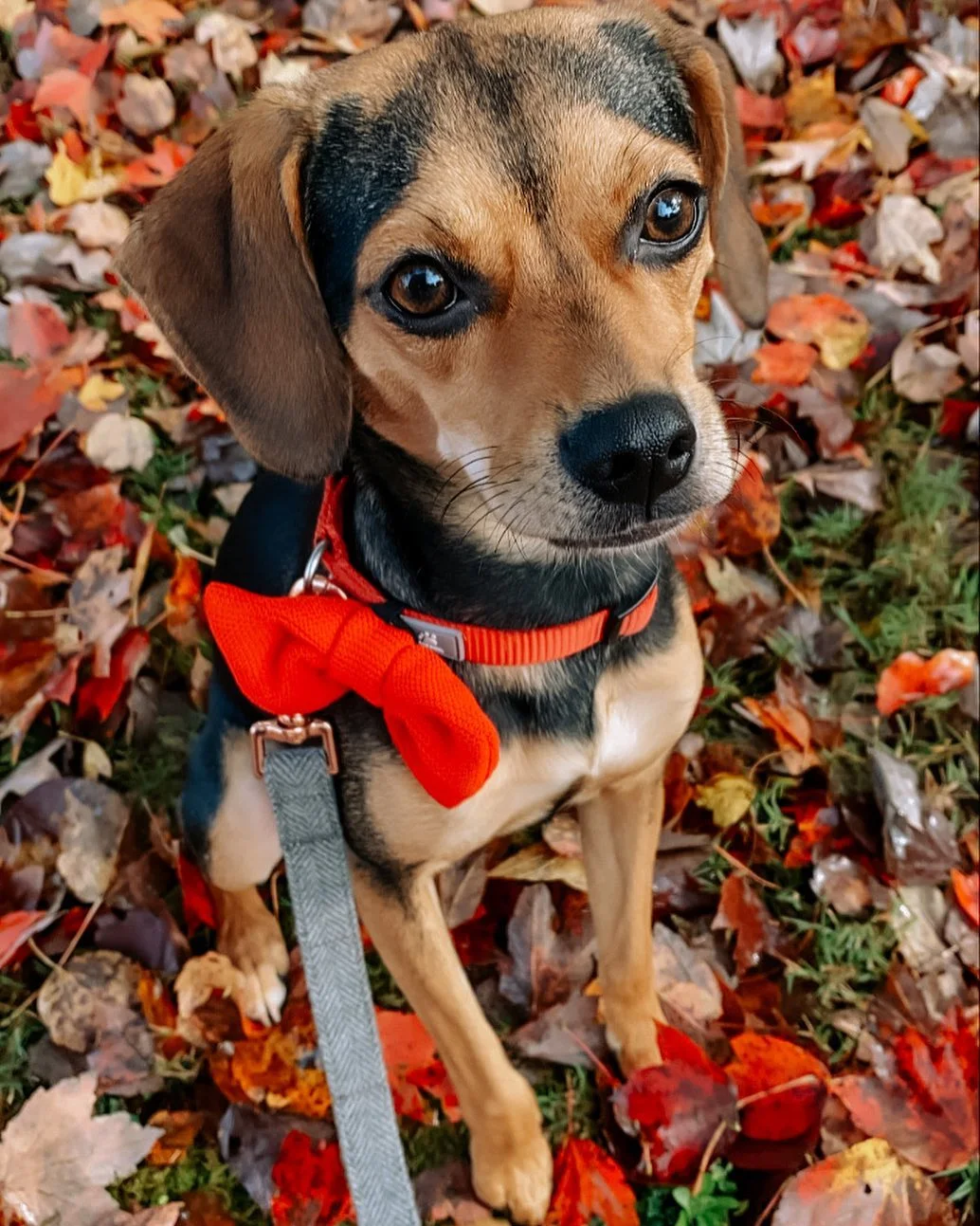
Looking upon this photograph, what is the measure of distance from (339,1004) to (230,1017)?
3.00 feet

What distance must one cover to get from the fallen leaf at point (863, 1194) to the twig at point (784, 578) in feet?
5.29

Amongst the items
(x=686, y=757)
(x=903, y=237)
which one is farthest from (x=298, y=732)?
(x=903, y=237)

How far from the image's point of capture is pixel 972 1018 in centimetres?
273

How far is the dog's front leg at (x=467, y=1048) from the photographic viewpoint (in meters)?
2.31

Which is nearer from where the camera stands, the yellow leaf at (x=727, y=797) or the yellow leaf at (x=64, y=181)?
the yellow leaf at (x=727, y=797)

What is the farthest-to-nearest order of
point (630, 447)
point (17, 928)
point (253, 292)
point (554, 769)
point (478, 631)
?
point (17, 928) → point (554, 769) → point (478, 631) → point (253, 292) → point (630, 447)

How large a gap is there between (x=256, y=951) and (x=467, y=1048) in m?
0.81

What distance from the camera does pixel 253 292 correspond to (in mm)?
1932

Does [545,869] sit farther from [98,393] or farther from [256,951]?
[98,393]

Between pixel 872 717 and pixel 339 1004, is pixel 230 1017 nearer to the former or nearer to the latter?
pixel 339 1004

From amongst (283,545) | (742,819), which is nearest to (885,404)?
(742,819)

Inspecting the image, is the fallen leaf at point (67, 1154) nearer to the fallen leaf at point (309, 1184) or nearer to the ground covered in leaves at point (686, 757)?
the ground covered in leaves at point (686, 757)

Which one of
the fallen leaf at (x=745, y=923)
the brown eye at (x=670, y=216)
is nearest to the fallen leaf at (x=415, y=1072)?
the fallen leaf at (x=745, y=923)

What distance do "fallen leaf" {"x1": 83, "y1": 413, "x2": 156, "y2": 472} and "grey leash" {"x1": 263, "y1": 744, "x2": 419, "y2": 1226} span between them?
202cm
